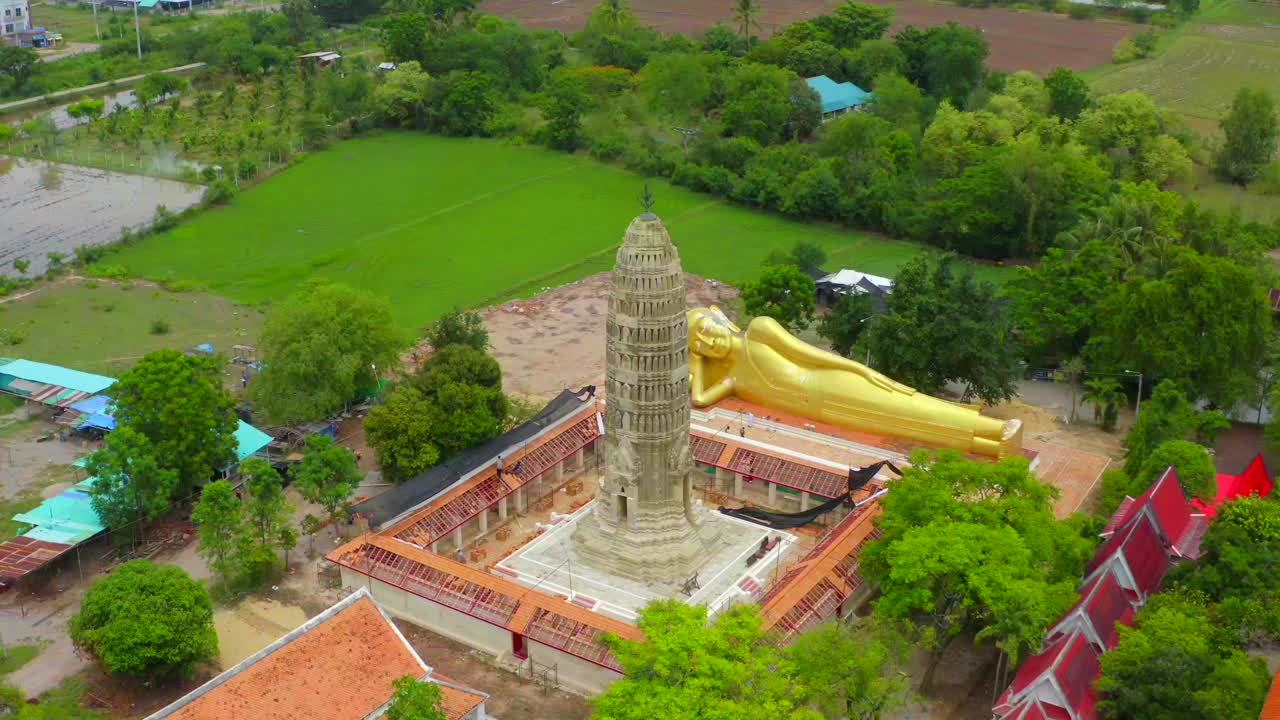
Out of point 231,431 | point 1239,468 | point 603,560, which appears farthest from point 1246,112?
point 231,431

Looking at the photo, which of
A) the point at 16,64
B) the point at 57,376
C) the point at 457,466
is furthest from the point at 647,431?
the point at 16,64

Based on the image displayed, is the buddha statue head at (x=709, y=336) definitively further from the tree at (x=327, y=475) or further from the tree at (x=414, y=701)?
the tree at (x=414, y=701)

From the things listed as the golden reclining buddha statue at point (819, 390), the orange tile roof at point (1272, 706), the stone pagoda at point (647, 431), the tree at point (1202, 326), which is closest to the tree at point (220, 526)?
the stone pagoda at point (647, 431)

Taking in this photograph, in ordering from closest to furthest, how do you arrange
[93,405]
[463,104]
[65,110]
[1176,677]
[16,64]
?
1. [1176,677]
2. [93,405]
3. [463,104]
4. [65,110]
5. [16,64]

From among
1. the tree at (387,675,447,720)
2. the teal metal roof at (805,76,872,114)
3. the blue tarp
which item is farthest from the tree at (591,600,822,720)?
the teal metal roof at (805,76,872,114)

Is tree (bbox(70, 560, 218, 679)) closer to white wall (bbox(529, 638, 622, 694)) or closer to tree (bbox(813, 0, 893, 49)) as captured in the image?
white wall (bbox(529, 638, 622, 694))

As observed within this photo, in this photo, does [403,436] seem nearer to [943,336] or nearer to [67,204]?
[943,336]
